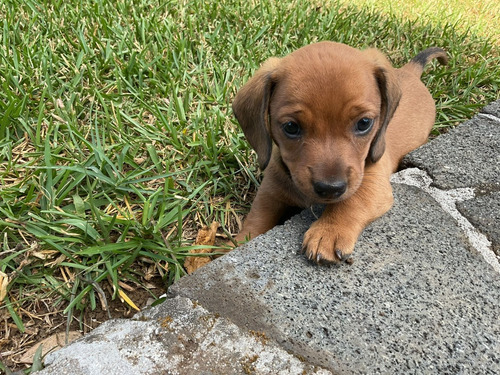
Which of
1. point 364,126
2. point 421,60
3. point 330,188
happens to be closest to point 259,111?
point 364,126

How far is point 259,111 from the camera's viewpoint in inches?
96.6

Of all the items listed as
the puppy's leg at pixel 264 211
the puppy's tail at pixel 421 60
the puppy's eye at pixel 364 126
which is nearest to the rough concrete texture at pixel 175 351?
the puppy's leg at pixel 264 211

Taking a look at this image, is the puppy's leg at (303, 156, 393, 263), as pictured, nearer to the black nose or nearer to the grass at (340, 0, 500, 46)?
the black nose

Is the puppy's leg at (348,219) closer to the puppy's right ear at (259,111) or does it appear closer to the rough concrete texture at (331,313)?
the rough concrete texture at (331,313)

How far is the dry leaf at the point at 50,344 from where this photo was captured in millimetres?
1993

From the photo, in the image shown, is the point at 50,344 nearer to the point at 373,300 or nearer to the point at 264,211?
the point at 264,211

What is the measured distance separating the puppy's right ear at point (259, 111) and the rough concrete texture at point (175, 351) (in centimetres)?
99

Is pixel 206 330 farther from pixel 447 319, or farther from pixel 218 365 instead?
pixel 447 319

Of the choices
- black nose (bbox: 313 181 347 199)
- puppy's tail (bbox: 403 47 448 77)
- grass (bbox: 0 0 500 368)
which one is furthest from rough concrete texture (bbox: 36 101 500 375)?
puppy's tail (bbox: 403 47 448 77)

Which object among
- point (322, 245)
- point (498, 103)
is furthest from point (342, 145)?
point (498, 103)

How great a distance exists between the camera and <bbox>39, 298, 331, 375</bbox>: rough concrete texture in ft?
5.17

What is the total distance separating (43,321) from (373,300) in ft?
4.63

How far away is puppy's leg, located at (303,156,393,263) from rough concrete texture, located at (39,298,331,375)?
52 cm

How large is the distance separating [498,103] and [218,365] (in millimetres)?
2915
